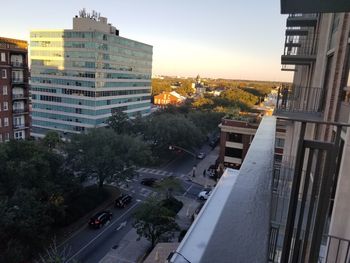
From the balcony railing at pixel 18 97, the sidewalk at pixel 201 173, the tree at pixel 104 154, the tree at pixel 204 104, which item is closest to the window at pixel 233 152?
the sidewalk at pixel 201 173

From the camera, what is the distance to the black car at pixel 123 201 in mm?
24392

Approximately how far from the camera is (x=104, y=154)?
76.7 feet

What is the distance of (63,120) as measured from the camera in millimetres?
48281

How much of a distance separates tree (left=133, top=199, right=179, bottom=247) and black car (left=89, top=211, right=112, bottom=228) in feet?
13.0

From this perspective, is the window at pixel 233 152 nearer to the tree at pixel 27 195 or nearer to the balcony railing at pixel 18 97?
the tree at pixel 27 195

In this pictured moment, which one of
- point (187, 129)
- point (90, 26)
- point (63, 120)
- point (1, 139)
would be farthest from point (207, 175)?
point (90, 26)

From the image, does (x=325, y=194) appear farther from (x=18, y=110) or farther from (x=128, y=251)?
A: (x=18, y=110)

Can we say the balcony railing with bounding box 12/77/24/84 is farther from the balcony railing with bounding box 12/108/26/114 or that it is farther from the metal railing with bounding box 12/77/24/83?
the balcony railing with bounding box 12/108/26/114

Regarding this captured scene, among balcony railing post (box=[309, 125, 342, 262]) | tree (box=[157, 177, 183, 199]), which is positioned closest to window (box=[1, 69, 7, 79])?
tree (box=[157, 177, 183, 199])

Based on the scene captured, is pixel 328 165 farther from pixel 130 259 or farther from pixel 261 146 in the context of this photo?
pixel 130 259

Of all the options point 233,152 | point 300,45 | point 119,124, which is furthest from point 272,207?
point 119,124

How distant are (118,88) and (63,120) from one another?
426 inches

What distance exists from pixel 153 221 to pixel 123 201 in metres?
7.77

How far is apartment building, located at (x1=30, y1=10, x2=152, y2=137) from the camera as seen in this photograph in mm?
45500
